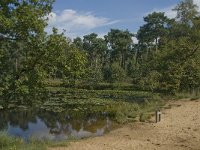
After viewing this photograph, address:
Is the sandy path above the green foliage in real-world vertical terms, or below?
below

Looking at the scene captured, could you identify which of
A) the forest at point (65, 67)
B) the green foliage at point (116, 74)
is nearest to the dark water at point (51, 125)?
the forest at point (65, 67)

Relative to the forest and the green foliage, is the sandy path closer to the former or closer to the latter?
the forest

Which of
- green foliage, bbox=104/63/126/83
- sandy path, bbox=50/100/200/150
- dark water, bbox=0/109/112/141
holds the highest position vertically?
green foliage, bbox=104/63/126/83

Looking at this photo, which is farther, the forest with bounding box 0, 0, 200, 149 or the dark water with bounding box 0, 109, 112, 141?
the dark water with bounding box 0, 109, 112, 141

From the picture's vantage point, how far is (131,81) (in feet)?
260

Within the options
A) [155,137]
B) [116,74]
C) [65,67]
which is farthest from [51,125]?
[116,74]

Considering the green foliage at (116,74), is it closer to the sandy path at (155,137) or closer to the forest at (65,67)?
the forest at (65,67)

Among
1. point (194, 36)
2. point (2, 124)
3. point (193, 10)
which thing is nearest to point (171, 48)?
point (194, 36)

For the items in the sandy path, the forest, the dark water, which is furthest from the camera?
the dark water

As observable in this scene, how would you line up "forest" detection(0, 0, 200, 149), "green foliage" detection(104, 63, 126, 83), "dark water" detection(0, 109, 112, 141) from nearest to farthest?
1. "forest" detection(0, 0, 200, 149)
2. "dark water" detection(0, 109, 112, 141)
3. "green foliage" detection(104, 63, 126, 83)

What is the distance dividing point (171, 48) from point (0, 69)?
34608mm

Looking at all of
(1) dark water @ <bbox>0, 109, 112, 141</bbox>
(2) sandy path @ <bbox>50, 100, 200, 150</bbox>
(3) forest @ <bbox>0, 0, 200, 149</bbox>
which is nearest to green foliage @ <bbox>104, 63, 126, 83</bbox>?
(3) forest @ <bbox>0, 0, 200, 149</bbox>

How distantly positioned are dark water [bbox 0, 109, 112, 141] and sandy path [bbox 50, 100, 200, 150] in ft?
8.14

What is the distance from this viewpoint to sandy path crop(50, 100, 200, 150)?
1764cm
